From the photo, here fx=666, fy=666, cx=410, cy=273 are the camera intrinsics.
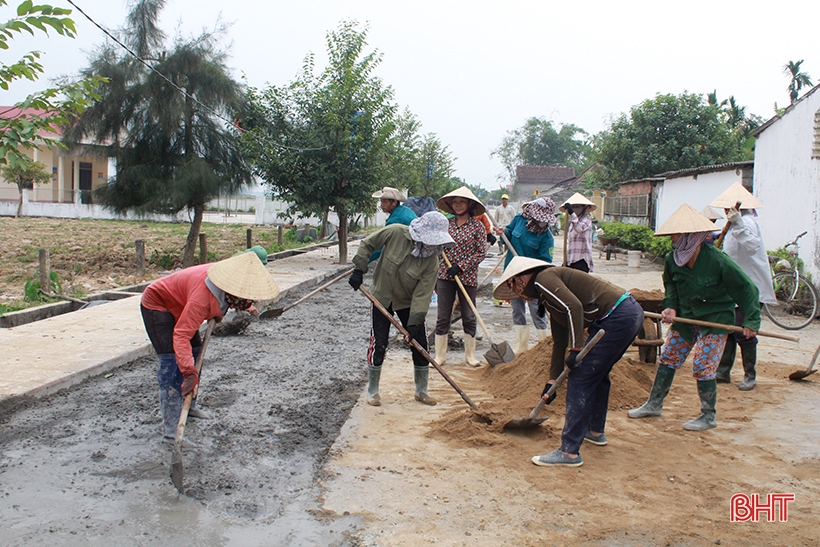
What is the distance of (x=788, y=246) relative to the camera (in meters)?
10.7

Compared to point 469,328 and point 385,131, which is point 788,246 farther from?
point 385,131

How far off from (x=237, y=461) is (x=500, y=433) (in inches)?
70.6

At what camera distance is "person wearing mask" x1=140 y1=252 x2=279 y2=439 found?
12.8 ft

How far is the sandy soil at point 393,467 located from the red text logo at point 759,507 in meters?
0.05

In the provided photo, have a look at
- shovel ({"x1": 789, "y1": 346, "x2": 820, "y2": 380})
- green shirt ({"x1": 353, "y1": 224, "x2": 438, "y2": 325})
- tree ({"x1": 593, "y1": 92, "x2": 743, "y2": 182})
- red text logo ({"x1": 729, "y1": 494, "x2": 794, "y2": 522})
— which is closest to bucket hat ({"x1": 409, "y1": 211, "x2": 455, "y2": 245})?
green shirt ({"x1": 353, "y1": 224, "x2": 438, "y2": 325})

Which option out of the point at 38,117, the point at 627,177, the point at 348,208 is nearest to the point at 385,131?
the point at 348,208

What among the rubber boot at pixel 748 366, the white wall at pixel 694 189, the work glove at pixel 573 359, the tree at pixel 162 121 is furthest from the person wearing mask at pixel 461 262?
the tree at pixel 162 121

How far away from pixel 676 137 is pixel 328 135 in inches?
Answer: 723

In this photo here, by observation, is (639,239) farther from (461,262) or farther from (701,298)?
(701,298)

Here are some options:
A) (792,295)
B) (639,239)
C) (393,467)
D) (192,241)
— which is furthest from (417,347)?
(639,239)

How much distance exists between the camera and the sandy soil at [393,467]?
327 centimetres

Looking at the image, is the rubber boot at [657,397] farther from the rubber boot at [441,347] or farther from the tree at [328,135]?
the tree at [328,135]

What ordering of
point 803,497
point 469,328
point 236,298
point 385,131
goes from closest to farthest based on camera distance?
point 803,497 → point 236,298 → point 469,328 → point 385,131

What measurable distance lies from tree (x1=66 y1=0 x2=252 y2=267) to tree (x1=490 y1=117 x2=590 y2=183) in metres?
65.2
